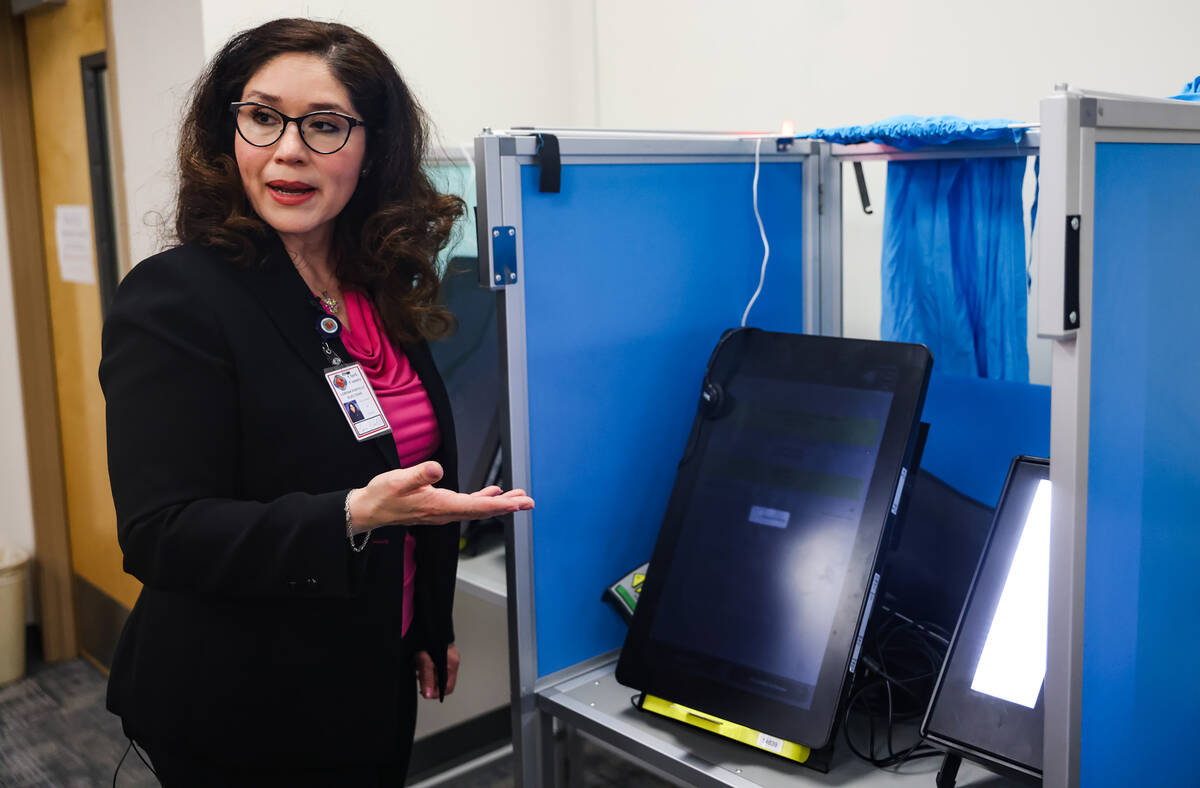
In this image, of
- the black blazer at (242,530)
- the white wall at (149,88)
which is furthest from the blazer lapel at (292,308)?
the white wall at (149,88)

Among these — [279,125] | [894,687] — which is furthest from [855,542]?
[279,125]

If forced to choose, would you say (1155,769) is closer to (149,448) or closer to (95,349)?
(149,448)

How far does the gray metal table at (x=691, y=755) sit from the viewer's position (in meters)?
1.15

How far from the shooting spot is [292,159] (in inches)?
46.8

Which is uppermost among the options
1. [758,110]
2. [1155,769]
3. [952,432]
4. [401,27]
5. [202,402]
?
[401,27]

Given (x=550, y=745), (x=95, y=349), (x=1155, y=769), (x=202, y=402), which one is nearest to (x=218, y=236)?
(x=202, y=402)

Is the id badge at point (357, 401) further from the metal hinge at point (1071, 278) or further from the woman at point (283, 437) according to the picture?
the metal hinge at point (1071, 278)

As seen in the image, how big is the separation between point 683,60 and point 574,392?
1.15 m

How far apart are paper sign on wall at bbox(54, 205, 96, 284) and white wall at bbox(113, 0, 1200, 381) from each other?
1.58 ft

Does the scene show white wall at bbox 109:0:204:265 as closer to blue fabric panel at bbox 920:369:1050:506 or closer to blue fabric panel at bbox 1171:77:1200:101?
blue fabric panel at bbox 920:369:1050:506

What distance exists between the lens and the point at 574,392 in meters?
1.36

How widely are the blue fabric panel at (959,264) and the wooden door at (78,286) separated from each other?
215cm

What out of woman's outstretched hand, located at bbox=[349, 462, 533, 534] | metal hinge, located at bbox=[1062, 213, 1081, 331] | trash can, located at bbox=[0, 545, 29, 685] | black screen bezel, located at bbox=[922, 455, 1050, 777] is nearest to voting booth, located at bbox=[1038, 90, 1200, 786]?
metal hinge, located at bbox=[1062, 213, 1081, 331]

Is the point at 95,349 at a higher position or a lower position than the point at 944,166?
lower
